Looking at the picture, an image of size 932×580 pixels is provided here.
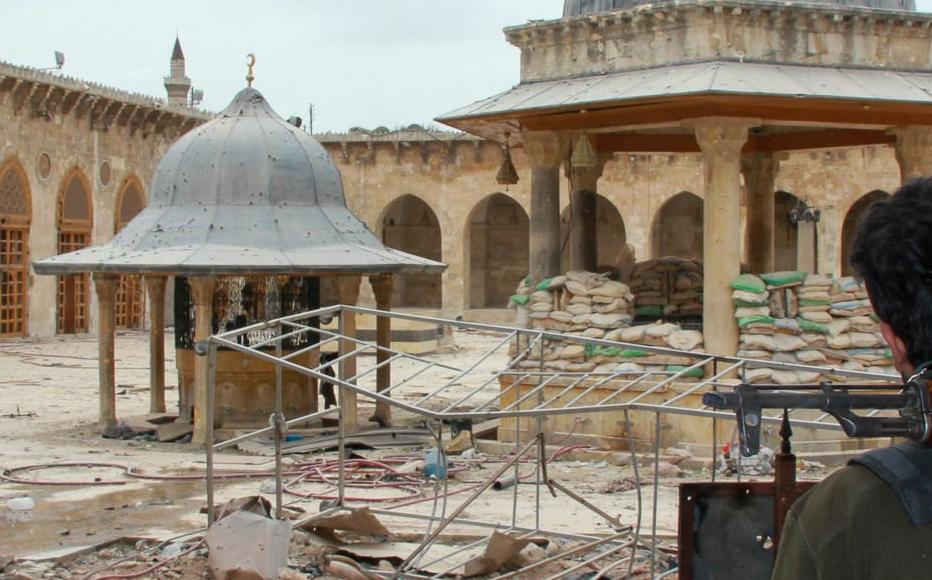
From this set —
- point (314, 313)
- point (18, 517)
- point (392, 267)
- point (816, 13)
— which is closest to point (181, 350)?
point (392, 267)

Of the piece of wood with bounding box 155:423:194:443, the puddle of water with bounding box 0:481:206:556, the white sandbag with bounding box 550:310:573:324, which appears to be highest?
the white sandbag with bounding box 550:310:573:324

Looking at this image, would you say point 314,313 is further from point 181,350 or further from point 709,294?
point 181,350

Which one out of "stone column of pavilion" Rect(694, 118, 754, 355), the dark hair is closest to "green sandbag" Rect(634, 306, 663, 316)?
"stone column of pavilion" Rect(694, 118, 754, 355)

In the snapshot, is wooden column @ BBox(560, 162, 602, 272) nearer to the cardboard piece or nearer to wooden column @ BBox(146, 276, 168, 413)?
wooden column @ BBox(146, 276, 168, 413)

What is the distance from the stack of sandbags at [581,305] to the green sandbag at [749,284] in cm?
104

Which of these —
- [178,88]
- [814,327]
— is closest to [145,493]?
[814,327]

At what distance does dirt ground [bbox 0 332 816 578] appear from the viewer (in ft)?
26.2

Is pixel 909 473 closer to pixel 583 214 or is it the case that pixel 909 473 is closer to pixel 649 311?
pixel 649 311

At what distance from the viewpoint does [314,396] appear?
13.0 m

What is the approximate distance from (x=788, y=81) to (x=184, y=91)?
86.2 ft

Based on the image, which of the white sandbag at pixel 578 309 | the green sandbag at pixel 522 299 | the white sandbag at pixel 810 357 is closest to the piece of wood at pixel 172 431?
the green sandbag at pixel 522 299

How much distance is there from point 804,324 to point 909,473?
30.4 ft

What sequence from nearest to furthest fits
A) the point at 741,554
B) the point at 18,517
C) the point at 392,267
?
1. the point at 741,554
2. the point at 18,517
3. the point at 392,267

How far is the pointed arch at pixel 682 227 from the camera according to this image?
104 ft
